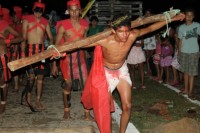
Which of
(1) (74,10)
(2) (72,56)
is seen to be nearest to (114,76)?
(2) (72,56)

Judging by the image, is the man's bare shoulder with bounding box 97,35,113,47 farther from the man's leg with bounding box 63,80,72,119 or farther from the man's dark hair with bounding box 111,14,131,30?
the man's leg with bounding box 63,80,72,119

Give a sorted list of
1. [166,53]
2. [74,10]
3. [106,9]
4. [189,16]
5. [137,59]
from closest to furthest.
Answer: [74,10], [189,16], [137,59], [166,53], [106,9]

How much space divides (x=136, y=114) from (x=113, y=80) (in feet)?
4.97

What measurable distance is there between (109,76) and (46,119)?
6.08 feet

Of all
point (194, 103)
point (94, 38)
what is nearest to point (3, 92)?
point (94, 38)

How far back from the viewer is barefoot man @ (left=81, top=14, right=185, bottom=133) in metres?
5.32

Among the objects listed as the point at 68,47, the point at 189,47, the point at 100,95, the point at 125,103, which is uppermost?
the point at 68,47

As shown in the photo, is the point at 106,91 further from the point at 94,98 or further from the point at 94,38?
the point at 94,38

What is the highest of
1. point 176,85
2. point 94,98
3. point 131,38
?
point 131,38

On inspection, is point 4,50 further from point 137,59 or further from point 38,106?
point 137,59

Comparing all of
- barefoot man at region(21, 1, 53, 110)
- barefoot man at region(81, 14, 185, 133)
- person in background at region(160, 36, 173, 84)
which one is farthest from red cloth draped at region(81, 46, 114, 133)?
person in background at region(160, 36, 173, 84)

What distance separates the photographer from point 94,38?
16.6 feet

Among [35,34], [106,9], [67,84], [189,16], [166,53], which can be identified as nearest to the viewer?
[67,84]

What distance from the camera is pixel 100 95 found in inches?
211
